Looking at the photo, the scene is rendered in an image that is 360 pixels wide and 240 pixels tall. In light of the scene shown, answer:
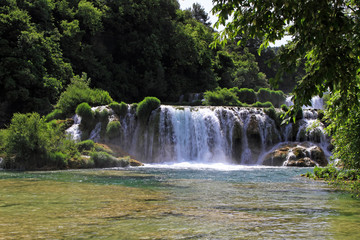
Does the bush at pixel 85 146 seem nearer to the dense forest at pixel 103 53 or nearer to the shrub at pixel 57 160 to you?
Result: the shrub at pixel 57 160

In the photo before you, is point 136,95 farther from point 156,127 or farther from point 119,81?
point 156,127

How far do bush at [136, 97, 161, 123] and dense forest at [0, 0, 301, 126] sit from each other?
11.6 meters

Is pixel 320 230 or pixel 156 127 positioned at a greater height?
pixel 156 127

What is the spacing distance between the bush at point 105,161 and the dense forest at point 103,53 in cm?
1624

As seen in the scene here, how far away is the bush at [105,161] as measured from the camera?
22391mm

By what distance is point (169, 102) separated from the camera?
2053 inches

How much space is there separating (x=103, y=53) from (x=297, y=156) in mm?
33195

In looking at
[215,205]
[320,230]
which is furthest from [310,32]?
[215,205]

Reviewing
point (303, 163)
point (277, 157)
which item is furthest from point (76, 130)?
point (303, 163)

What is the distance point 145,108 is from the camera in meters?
30.8

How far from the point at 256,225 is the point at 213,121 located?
25228 millimetres

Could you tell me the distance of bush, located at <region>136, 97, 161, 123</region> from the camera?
3070 centimetres

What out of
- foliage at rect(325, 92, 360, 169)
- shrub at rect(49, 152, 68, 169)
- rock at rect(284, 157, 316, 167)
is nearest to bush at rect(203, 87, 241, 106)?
rock at rect(284, 157, 316, 167)

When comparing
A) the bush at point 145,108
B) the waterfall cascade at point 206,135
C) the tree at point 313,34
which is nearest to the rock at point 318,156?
the waterfall cascade at point 206,135
